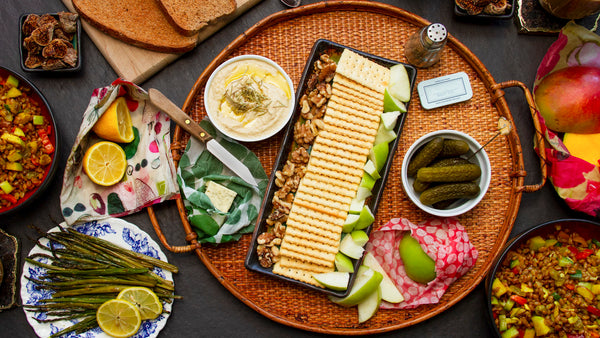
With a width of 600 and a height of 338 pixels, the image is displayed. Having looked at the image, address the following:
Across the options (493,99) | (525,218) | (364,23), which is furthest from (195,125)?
(525,218)

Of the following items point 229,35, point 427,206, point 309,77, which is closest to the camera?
point 427,206

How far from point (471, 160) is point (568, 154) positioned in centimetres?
55

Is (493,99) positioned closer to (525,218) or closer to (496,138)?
(496,138)

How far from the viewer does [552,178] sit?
2156mm

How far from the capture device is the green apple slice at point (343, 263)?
191 centimetres

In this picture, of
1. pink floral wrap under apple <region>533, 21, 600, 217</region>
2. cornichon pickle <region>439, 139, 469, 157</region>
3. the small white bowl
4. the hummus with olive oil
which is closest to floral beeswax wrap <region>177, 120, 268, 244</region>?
the hummus with olive oil

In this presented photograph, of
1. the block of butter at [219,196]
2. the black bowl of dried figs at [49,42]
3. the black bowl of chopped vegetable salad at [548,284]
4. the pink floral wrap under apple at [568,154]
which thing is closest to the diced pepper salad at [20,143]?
the black bowl of dried figs at [49,42]

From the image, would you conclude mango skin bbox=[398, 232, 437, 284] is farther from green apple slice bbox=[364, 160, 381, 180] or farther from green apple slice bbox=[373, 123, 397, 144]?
green apple slice bbox=[373, 123, 397, 144]

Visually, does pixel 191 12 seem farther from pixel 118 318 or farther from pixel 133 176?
pixel 118 318

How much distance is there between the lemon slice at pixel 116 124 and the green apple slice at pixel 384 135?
121 centimetres

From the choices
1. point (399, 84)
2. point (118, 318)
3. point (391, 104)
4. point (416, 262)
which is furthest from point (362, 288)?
point (118, 318)

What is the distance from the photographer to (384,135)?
6.50ft

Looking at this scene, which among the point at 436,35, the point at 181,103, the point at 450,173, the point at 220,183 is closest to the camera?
the point at 450,173

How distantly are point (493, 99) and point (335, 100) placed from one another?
0.84 meters
